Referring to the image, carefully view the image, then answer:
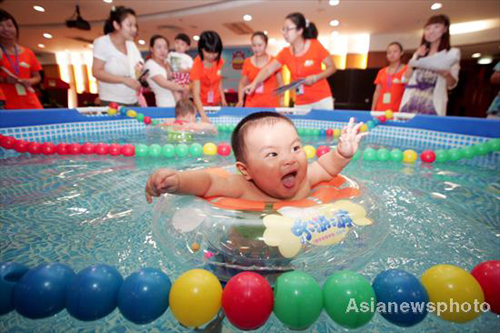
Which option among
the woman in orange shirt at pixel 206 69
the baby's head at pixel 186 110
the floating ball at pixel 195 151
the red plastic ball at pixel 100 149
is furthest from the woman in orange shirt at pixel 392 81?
the red plastic ball at pixel 100 149

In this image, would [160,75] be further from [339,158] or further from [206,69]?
[339,158]

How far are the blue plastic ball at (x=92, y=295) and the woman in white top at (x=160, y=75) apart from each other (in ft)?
16.0

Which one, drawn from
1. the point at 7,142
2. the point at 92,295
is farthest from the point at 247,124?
the point at 7,142

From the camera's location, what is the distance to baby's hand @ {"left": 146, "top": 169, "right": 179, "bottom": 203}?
1.22 metres

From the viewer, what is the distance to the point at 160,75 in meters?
5.41

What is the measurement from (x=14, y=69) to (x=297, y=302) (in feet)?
18.4

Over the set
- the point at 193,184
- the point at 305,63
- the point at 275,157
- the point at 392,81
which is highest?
the point at 305,63

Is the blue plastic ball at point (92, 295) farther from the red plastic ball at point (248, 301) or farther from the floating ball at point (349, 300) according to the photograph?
the floating ball at point (349, 300)

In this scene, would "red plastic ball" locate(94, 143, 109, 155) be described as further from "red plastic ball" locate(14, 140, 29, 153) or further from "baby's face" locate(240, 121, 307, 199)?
"baby's face" locate(240, 121, 307, 199)

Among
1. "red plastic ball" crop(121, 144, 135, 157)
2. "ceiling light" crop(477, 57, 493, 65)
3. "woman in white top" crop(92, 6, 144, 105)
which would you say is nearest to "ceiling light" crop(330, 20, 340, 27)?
"ceiling light" crop(477, 57, 493, 65)

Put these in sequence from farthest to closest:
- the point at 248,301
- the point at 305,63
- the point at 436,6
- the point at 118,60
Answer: the point at 436,6 < the point at 305,63 < the point at 118,60 < the point at 248,301

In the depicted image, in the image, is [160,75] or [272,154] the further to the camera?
[160,75]

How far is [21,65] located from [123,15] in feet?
6.29

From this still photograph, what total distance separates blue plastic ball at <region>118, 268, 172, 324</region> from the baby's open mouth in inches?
30.3
